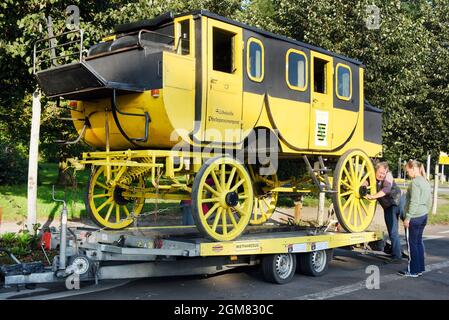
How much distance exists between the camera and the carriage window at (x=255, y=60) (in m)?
7.41

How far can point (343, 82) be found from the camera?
9.43 meters

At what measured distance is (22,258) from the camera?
7.79 m

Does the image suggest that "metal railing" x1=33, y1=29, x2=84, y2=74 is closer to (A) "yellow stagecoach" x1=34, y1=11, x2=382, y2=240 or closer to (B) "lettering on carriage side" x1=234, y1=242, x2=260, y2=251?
(A) "yellow stagecoach" x1=34, y1=11, x2=382, y2=240

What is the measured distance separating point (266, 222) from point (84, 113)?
5.01 metres

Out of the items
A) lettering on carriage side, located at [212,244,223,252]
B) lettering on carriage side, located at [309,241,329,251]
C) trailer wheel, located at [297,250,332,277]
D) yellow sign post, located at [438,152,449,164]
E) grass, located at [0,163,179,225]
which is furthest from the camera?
yellow sign post, located at [438,152,449,164]

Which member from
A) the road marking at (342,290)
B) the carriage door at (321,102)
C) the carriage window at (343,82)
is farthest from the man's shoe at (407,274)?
the carriage window at (343,82)

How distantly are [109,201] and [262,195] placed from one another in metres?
3.51

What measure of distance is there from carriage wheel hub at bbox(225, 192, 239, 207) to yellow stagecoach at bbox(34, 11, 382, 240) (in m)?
0.02

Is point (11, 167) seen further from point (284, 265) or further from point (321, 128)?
point (284, 265)

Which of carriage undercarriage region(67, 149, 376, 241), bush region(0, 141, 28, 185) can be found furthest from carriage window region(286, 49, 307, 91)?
bush region(0, 141, 28, 185)

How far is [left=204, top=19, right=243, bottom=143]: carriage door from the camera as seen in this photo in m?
6.83

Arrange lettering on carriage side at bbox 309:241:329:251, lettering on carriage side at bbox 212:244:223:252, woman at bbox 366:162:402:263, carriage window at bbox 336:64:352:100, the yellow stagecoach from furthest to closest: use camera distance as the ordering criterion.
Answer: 1. carriage window at bbox 336:64:352:100
2. woman at bbox 366:162:402:263
3. lettering on carriage side at bbox 309:241:329:251
4. the yellow stagecoach
5. lettering on carriage side at bbox 212:244:223:252

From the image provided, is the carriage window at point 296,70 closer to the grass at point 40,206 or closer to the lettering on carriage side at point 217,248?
the lettering on carriage side at point 217,248
